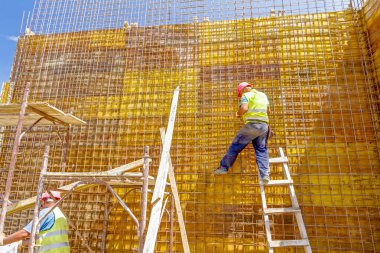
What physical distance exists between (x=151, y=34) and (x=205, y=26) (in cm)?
123

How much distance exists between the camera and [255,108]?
4625 mm

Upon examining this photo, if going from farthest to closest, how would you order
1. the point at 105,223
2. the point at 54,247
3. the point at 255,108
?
the point at 105,223 → the point at 255,108 → the point at 54,247

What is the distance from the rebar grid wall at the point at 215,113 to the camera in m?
5.18

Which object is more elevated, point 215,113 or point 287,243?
point 215,113

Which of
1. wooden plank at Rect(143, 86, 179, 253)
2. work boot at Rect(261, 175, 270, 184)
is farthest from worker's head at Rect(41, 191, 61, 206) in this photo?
work boot at Rect(261, 175, 270, 184)

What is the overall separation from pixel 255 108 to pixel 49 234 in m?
3.46

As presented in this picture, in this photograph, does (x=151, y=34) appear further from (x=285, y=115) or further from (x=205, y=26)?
(x=285, y=115)

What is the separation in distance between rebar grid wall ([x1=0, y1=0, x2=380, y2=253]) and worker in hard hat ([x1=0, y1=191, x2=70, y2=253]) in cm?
125

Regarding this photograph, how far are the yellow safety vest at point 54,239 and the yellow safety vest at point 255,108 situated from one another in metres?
3.11

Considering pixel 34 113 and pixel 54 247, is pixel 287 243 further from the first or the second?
pixel 34 113

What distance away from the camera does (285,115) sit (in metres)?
5.62

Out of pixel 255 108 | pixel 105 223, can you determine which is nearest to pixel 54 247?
pixel 105 223

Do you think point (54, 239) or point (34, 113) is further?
point (34, 113)

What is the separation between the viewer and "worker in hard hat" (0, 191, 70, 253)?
12.9 ft
